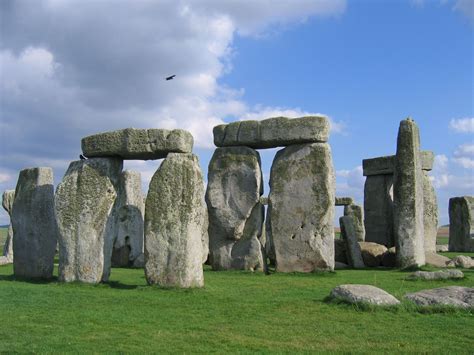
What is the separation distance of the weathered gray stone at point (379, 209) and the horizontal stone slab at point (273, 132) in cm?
684

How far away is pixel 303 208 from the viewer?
14977 mm

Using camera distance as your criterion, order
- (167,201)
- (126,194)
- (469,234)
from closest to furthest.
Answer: (167,201) < (126,194) < (469,234)

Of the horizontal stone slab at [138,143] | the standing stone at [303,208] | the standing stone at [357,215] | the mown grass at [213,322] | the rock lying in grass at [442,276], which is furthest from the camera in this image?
the standing stone at [357,215]

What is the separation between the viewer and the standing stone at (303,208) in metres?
14.7

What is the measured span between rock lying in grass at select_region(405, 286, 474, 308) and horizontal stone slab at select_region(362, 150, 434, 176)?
12042mm

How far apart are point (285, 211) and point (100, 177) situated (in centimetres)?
→ 537

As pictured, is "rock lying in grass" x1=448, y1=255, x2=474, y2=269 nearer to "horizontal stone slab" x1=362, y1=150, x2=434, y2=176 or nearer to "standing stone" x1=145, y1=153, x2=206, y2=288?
"horizontal stone slab" x1=362, y1=150, x2=434, y2=176

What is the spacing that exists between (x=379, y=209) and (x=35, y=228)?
12.8 metres

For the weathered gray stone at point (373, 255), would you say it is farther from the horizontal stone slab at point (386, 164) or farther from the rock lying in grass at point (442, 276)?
the rock lying in grass at point (442, 276)

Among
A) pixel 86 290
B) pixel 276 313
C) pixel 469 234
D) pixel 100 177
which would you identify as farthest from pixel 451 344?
pixel 469 234

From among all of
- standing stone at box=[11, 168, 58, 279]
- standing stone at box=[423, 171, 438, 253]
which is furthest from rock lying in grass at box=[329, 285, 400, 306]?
standing stone at box=[423, 171, 438, 253]

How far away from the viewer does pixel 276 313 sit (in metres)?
8.69

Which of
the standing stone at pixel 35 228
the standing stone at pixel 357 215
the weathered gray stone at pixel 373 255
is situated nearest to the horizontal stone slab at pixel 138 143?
the standing stone at pixel 35 228

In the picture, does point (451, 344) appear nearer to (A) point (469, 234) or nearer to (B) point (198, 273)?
(B) point (198, 273)
